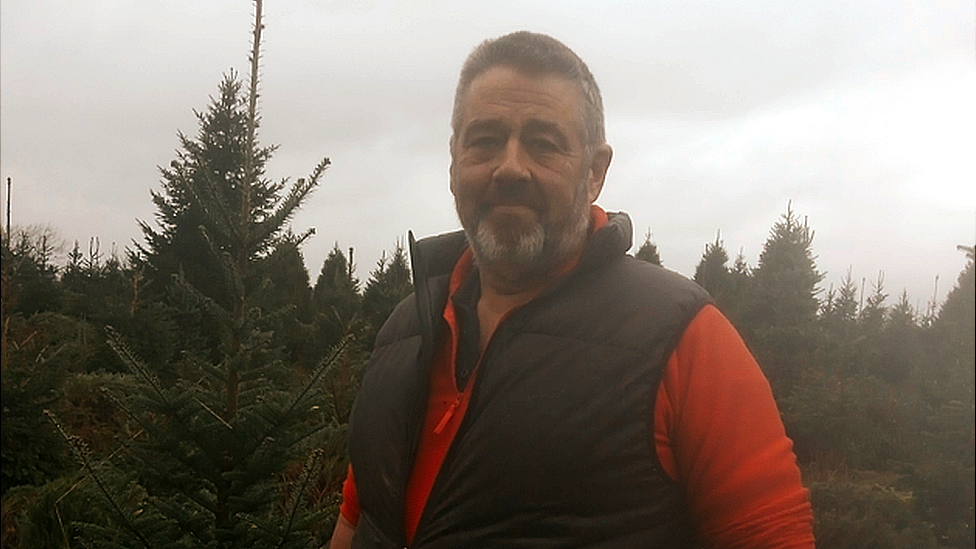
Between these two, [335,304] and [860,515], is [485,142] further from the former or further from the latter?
[335,304]

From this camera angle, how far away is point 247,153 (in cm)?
254

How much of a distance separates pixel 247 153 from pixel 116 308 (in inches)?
294

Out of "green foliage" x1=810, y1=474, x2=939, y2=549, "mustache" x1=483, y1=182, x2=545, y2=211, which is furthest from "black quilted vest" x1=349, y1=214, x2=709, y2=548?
"green foliage" x1=810, y1=474, x2=939, y2=549

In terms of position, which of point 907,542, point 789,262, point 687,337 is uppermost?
point 789,262

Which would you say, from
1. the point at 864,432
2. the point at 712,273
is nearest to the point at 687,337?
the point at 864,432

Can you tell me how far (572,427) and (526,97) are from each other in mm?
672

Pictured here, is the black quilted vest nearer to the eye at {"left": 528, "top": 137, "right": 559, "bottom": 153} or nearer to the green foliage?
the eye at {"left": 528, "top": 137, "right": 559, "bottom": 153}

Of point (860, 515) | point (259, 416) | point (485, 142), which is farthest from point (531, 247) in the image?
point (259, 416)

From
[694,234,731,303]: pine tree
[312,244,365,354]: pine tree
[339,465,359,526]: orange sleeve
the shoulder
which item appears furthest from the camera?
[312,244,365,354]: pine tree

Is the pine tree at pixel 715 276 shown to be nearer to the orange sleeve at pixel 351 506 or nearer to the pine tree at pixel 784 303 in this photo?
the pine tree at pixel 784 303

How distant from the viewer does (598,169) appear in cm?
155

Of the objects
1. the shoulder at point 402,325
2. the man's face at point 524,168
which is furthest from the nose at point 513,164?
the shoulder at point 402,325

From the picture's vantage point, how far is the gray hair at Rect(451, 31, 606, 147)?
145 cm

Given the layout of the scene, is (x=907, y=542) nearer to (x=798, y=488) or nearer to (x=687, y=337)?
(x=798, y=488)
